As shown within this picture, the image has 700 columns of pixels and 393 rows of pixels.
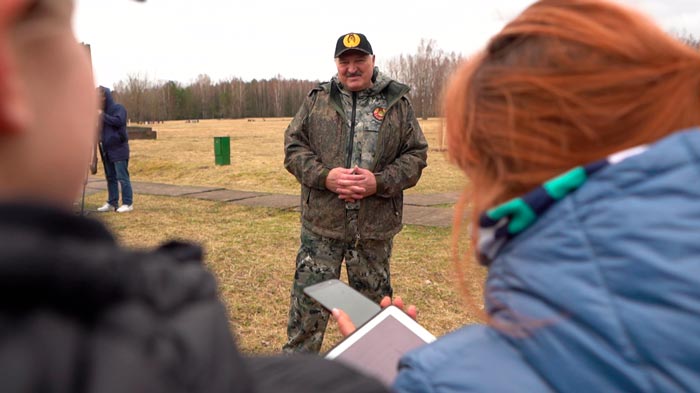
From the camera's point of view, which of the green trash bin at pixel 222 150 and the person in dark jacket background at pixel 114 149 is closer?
the person in dark jacket background at pixel 114 149

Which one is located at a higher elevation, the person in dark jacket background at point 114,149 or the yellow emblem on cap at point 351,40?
the yellow emblem on cap at point 351,40

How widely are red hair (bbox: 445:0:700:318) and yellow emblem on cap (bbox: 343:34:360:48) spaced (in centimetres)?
257

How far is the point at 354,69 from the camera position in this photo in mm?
3371

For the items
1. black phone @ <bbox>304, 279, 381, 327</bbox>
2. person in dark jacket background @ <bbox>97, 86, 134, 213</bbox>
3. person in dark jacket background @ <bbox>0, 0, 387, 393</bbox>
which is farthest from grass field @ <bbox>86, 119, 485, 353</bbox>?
person in dark jacket background @ <bbox>0, 0, 387, 393</bbox>

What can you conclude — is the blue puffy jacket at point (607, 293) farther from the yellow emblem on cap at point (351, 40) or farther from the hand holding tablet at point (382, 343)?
the yellow emblem on cap at point (351, 40)

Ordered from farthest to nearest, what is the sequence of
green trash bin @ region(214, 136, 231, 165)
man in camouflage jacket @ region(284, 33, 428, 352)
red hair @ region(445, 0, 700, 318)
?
green trash bin @ region(214, 136, 231, 165), man in camouflage jacket @ region(284, 33, 428, 352), red hair @ region(445, 0, 700, 318)

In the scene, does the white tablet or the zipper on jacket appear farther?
the zipper on jacket

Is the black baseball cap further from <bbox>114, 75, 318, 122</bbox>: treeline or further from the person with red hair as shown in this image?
<bbox>114, 75, 318, 122</bbox>: treeline

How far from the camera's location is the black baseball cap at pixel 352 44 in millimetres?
3371

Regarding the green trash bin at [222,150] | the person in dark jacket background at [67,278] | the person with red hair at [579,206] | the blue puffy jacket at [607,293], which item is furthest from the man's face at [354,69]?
the green trash bin at [222,150]

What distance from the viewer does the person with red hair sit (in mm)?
680

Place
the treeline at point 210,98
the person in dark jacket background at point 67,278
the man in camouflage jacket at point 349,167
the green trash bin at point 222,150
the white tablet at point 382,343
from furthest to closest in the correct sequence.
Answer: the treeline at point 210,98, the green trash bin at point 222,150, the man in camouflage jacket at point 349,167, the white tablet at point 382,343, the person in dark jacket background at point 67,278

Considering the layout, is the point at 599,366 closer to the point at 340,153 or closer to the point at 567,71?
the point at 567,71

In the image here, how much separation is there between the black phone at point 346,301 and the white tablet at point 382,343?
148 mm
